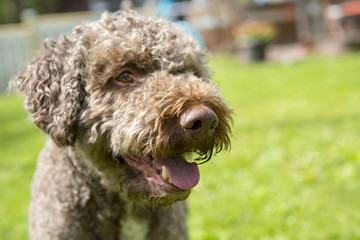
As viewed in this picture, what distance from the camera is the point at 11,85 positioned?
2801mm

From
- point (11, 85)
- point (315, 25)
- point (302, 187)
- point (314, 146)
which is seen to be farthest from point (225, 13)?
point (11, 85)

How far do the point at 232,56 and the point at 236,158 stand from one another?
10.9 metres

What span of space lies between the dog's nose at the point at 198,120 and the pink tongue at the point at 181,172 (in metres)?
0.32

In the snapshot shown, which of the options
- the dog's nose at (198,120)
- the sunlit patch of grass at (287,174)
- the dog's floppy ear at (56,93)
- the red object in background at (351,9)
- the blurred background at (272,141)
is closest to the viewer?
the dog's nose at (198,120)

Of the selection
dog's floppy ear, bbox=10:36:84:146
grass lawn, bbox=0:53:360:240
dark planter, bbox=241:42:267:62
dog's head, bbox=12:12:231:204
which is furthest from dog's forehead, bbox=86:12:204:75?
dark planter, bbox=241:42:267:62

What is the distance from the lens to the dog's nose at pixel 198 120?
2156mm

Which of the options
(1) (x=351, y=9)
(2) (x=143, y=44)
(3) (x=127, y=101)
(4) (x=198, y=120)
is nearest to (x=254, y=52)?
(1) (x=351, y=9)

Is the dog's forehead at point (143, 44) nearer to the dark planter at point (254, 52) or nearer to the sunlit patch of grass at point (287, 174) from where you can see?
the sunlit patch of grass at point (287, 174)

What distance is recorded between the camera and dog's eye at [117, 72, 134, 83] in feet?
8.41

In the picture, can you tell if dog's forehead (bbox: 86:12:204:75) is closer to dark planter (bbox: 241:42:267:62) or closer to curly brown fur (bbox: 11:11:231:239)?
curly brown fur (bbox: 11:11:231:239)

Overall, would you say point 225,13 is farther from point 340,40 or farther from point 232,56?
point 340,40

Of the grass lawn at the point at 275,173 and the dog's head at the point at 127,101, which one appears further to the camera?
the grass lawn at the point at 275,173

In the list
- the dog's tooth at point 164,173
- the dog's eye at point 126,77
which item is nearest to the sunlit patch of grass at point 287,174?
the dog's tooth at point 164,173

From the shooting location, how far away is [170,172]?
7.95 feet
